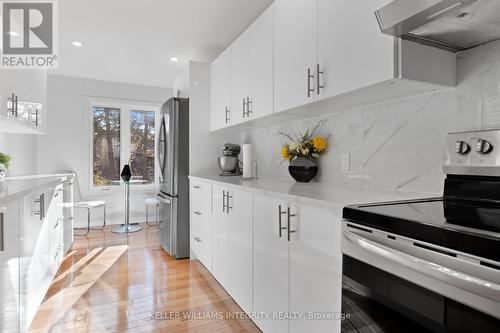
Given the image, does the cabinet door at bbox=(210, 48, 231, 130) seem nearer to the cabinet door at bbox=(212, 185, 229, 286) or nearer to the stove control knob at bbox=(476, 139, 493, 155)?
the cabinet door at bbox=(212, 185, 229, 286)

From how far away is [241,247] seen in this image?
77.1 inches

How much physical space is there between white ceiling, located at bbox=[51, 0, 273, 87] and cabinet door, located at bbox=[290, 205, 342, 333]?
1950mm

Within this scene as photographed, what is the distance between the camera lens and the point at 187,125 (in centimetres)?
326

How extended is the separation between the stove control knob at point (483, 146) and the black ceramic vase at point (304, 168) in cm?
104

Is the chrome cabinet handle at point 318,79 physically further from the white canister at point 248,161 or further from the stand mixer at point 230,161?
the stand mixer at point 230,161

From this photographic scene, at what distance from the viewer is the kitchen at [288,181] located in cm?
84

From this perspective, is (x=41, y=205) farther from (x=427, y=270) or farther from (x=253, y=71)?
(x=427, y=270)

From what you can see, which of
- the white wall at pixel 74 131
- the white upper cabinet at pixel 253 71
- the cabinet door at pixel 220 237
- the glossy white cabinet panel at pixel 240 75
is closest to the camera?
the white upper cabinet at pixel 253 71

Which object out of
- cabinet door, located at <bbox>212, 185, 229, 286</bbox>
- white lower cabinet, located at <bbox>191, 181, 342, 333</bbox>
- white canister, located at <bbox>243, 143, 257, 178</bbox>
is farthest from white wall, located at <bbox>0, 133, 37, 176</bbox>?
white lower cabinet, located at <bbox>191, 181, 342, 333</bbox>

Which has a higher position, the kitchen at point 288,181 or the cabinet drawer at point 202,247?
the kitchen at point 288,181

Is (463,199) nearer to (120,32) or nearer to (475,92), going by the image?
(475,92)

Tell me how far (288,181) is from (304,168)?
0.34m

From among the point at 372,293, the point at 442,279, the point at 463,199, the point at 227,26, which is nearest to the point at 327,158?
the point at 463,199

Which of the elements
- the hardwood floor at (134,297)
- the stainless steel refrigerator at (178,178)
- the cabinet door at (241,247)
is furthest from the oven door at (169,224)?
the cabinet door at (241,247)
